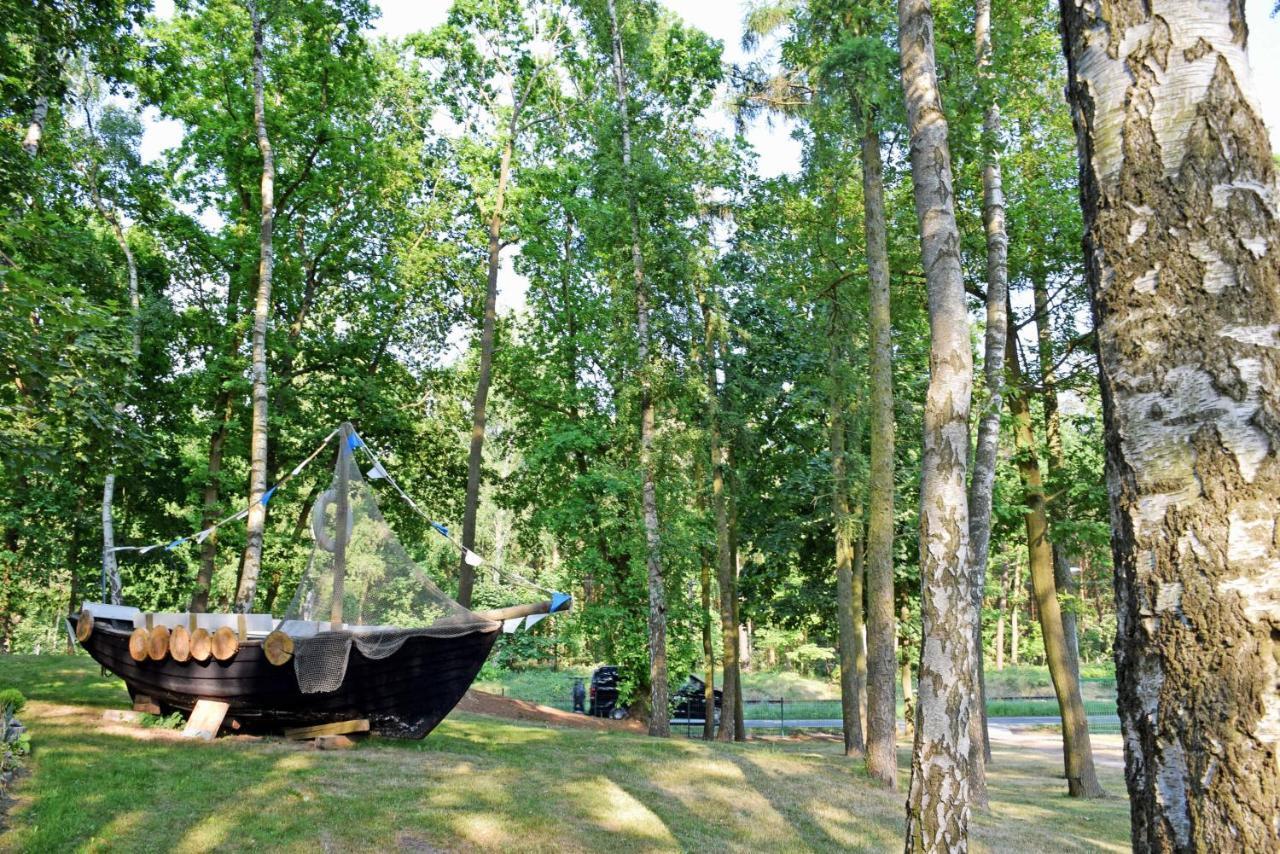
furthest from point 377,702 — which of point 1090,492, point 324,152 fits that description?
point 324,152

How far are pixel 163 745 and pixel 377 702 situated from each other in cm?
220

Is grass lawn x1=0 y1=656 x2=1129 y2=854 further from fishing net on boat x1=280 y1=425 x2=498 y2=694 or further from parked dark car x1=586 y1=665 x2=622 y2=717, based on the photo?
parked dark car x1=586 y1=665 x2=622 y2=717

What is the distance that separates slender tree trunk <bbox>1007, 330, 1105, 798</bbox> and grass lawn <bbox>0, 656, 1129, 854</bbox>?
2.48 feet

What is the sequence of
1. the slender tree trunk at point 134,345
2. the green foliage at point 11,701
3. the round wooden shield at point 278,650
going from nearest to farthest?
1. the green foliage at point 11,701
2. the round wooden shield at point 278,650
3. the slender tree trunk at point 134,345

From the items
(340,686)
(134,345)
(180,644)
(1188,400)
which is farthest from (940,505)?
(134,345)

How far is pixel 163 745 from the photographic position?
8.75 meters

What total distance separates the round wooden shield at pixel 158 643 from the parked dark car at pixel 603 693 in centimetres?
1381

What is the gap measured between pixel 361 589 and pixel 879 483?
21.5 feet

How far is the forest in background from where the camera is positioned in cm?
1041

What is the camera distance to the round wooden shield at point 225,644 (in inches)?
361

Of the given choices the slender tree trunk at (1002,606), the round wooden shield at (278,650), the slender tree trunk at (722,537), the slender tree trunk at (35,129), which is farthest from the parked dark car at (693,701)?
the slender tree trunk at (1002,606)

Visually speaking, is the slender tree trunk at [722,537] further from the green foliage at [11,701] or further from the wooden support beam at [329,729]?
the green foliage at [11,701]

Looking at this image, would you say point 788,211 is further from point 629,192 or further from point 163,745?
point 163,745

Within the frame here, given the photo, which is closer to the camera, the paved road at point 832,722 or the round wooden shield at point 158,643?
the round wooden shield at point 158,643
